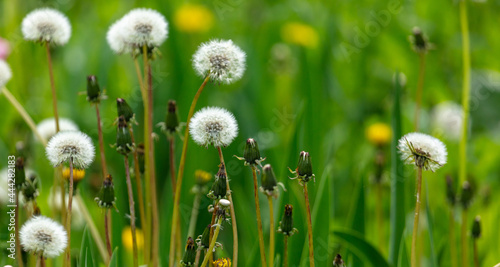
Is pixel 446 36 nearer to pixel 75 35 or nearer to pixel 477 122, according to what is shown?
pixel 477 122

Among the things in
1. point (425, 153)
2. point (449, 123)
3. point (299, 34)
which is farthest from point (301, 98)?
point (425, 153)

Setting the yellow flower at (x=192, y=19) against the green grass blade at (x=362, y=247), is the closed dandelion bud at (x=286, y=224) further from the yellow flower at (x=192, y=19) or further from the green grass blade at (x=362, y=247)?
the yellow flower at (x=192, y=19)

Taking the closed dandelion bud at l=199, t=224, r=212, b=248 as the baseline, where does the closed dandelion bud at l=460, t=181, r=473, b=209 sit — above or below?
above

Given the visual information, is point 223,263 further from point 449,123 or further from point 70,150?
point 449,123

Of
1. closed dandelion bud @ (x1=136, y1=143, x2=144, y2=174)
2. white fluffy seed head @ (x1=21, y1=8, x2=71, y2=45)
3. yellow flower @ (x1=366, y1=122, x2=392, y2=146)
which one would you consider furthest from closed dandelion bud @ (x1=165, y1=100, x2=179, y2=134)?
yellow flower @ (x1=366, y1=122, x2=392, y2=146)

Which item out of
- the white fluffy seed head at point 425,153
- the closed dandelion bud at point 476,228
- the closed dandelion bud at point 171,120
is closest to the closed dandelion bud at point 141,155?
the closed dandelion bud at point 171,120

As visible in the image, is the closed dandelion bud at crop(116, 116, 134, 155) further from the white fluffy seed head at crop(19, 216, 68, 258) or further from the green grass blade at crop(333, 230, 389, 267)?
the green grass blade at crop(333, 230, 389, 267)
